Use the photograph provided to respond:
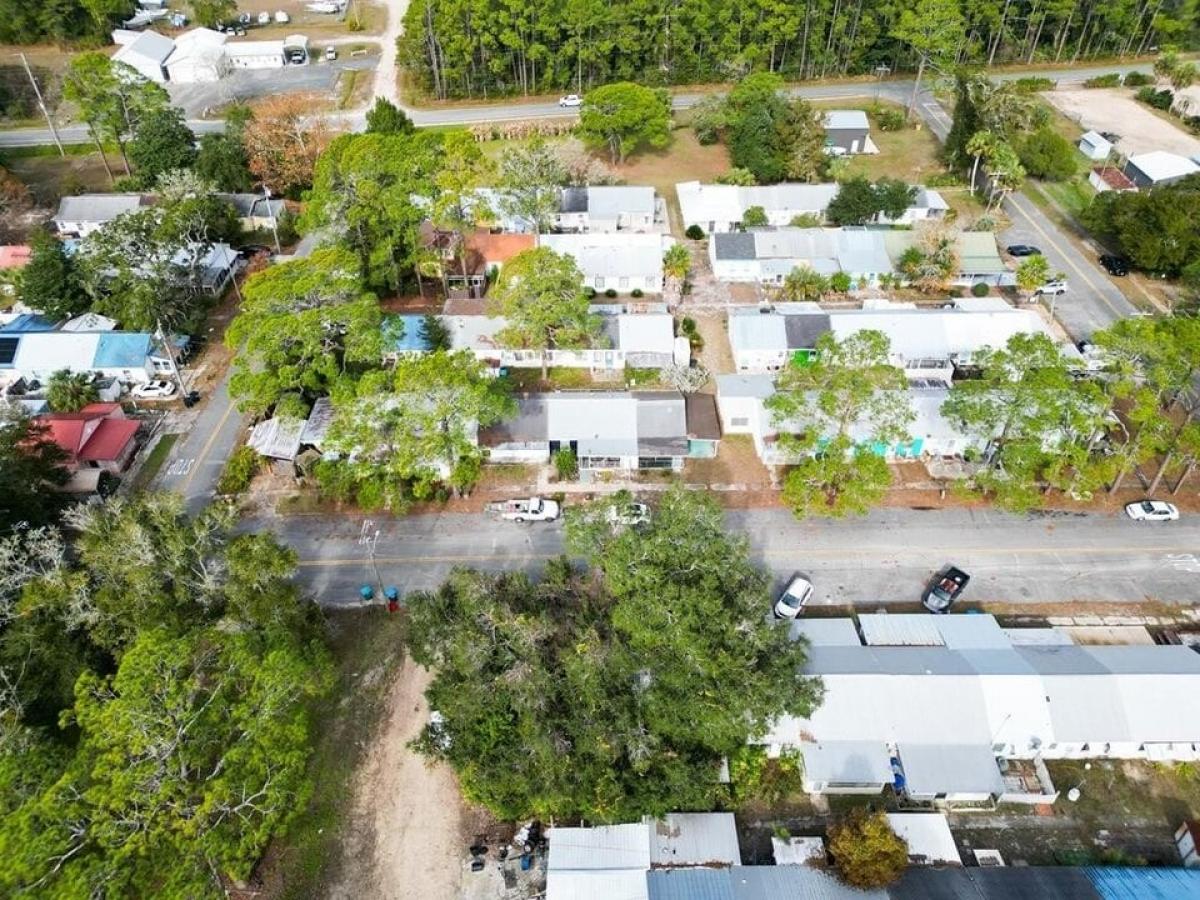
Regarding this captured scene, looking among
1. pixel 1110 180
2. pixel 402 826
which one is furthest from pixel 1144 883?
pixel 1110 180

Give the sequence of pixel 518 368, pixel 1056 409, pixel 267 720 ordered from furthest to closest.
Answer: pixel 518 368 → pixel 1056 409 → pixel 267 720

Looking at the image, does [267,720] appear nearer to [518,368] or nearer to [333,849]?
[333,849]

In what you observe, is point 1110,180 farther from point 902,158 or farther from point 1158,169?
point 902,158

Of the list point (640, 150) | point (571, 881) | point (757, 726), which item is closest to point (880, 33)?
point (640, 150)

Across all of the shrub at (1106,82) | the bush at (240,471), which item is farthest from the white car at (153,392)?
the shrub at (1106,82)

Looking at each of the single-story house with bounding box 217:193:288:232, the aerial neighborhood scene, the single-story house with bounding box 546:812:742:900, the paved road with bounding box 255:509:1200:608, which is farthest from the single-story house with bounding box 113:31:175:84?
the single-story house with bounding box 546:812:742:900

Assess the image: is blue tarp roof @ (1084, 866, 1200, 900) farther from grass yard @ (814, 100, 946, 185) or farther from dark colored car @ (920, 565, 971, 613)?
grass yard @ (814, 100, 946, 185)

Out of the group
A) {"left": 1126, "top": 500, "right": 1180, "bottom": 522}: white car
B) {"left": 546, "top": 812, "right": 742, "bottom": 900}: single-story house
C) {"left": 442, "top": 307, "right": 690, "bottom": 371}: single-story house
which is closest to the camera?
{"left": 546, "top": 812, "right": 742, "bottom": 900}: single-story house
